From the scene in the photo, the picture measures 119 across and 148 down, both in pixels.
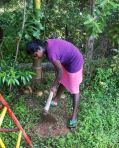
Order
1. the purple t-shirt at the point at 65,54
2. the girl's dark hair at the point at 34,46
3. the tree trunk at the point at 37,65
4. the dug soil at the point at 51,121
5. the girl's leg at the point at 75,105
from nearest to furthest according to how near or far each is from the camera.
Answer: the girl's dark hair at the point at 34,46 → the purple t-shirt at the point at 65,54 → the dug soil at the point at 51,121 → the girl's leg at the point at 75,105 → the tree trunk at the point at 37,65

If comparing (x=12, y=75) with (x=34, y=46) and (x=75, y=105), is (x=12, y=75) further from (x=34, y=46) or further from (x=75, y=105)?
(x=75, y=105)

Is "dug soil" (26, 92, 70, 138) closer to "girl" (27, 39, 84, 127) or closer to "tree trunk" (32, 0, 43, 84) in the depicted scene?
"girl" (27, 39, 84, 127)

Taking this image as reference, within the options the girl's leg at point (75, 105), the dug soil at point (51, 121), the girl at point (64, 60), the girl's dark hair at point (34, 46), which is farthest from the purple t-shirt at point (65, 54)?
the dug soil at point (51, 121)

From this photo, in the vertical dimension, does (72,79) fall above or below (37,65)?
below

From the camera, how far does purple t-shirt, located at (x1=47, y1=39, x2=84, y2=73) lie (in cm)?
472

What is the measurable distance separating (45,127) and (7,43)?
2.08 metres

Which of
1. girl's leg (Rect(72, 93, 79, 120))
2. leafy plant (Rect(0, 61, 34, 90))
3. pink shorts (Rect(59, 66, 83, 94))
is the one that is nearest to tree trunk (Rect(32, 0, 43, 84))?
leafy plant (Rect(0, 61, 34, 90))

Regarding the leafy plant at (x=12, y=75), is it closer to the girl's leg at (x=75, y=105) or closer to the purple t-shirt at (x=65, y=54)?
the purple t-shirt at (x=65, y=54)

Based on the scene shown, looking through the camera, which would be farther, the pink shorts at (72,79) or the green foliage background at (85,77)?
the pink shorts at (72,79)

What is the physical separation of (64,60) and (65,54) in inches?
3.8

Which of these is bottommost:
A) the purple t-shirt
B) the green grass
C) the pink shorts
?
the green grass

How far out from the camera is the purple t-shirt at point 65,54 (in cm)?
472


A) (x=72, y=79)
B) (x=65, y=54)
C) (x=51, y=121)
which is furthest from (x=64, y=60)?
(x=51, y=121)

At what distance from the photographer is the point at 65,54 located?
4875 mm
